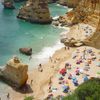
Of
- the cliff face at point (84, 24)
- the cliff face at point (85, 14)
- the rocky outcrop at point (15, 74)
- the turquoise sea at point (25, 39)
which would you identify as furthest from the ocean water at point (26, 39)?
the rocky outcrop at point (15, 74)

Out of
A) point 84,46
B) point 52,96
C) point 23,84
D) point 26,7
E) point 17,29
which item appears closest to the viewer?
point 52,96

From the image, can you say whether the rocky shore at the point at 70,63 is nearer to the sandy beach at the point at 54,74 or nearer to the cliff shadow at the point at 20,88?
the sandy beach at the point at 54,74

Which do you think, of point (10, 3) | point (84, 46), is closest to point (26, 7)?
point (10, 3)

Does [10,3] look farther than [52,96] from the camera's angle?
Yes

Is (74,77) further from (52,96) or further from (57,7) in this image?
(57,7)

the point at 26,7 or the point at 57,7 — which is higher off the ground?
the point at 26,7

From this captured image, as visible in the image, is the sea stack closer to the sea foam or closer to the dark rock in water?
the sea foam
